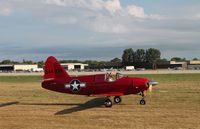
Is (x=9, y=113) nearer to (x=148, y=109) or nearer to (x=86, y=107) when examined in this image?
(x=86, y=107)

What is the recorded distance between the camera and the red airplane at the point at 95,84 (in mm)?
18984

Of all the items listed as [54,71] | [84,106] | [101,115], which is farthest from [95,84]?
[101,115]

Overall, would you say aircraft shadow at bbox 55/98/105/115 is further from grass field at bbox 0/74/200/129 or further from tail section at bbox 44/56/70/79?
tail section at bbox 44/56/70/79

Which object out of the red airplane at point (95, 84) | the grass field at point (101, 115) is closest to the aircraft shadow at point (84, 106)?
the grass field at point (101, 115)

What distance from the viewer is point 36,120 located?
48.2 feet

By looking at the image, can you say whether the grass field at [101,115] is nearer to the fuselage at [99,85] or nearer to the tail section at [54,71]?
the fuselage at [99,85]

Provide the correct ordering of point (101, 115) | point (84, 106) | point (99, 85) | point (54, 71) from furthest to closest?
1. point (54, 71)
2. point (99, 85)
3. point (84, 106)
4. point (101, 115)

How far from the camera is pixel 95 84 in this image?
1948cm

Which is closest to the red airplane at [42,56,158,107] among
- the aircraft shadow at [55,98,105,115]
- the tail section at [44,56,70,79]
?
the tail section at [44,56,70,79]

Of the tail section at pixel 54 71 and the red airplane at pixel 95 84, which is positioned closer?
the red airplane at pixel 95 84

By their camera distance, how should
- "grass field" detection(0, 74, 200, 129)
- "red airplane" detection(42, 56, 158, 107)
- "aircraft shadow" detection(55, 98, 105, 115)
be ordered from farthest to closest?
"red airplane" detection(42, 56, 158, 107), "aircraft shadow" detection(55, 98, 105, 115), "grass field" detection(0, 74, 200, 129)

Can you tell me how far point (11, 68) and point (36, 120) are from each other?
18093 cm

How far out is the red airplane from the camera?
18984 mm

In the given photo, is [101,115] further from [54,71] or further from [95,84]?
[54,71]
